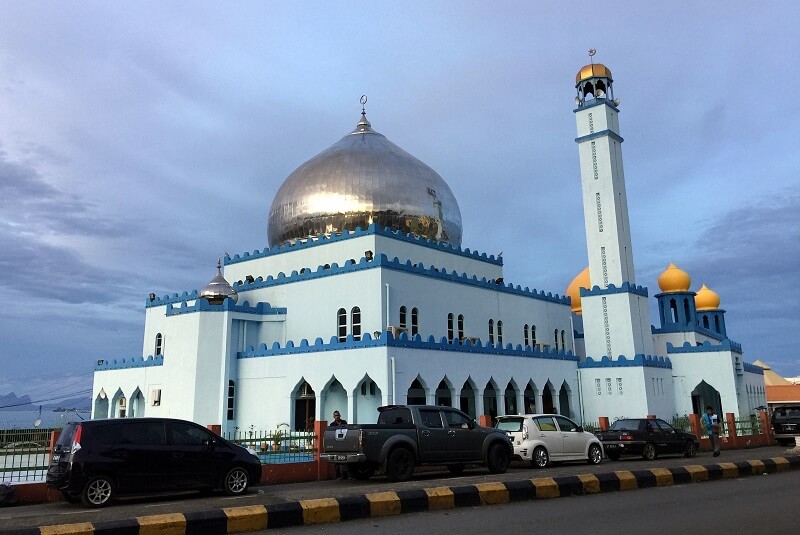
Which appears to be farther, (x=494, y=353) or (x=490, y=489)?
(x=494, y=353)

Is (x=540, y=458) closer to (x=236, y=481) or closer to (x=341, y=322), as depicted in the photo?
(x=236, y=481)

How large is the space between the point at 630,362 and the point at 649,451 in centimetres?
911

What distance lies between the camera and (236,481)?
36.0ft

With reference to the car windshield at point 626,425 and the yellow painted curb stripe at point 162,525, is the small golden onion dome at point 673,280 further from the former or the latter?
the yellow painted curb stripe at point 162,525

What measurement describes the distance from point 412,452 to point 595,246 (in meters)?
19.3

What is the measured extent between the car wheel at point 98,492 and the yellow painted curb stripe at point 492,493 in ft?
18.2

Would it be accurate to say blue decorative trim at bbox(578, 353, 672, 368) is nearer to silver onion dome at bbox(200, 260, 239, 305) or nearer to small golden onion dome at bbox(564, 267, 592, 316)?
small golden onion dome at bbox(564, 267, 592, 316)

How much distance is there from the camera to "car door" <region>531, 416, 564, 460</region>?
49.6ft

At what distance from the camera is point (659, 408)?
27109 mm

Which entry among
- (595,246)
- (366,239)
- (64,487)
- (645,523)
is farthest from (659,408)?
(64,487)

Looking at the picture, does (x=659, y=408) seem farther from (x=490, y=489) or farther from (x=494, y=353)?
(x=490, y=489)

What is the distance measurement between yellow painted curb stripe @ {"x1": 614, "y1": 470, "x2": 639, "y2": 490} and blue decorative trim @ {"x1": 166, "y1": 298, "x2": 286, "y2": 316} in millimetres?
16442

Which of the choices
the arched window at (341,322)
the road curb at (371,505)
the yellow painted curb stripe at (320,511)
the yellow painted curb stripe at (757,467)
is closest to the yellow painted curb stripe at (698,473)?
the road curb at (371,505)

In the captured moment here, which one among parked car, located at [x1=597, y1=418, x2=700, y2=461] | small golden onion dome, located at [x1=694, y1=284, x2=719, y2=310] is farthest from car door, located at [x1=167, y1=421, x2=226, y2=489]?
small golden onion dome, located at [x1=694, y1=284, x2=719, y2=310]
